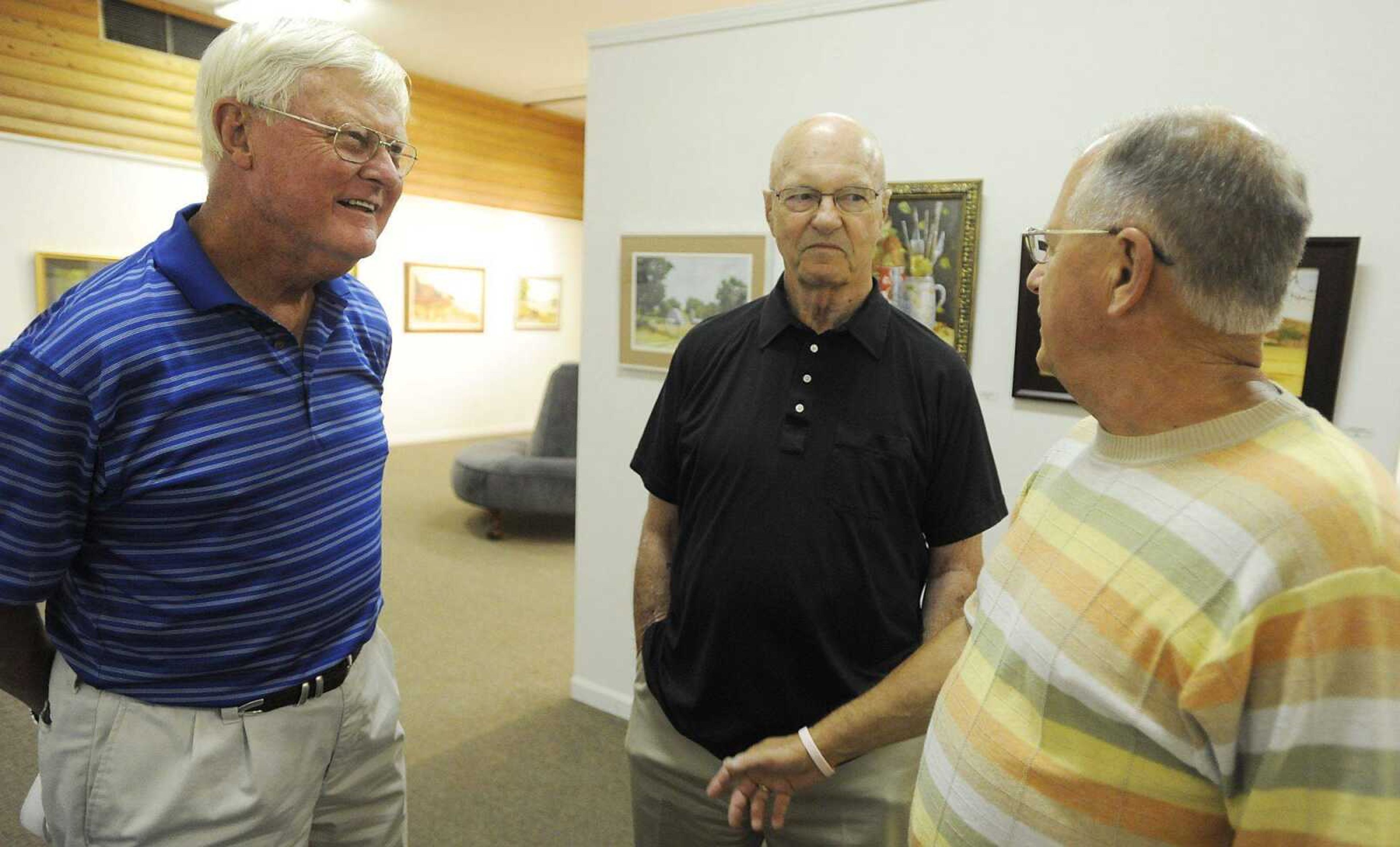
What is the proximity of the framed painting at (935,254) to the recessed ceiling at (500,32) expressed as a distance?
12.6ft

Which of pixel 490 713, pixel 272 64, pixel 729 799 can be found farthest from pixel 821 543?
pixel 490 713

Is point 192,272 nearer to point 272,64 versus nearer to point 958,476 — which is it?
point 272,64

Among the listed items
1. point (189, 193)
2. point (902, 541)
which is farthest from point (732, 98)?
point (189, 193)

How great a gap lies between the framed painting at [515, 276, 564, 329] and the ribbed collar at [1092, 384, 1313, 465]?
11.0 m

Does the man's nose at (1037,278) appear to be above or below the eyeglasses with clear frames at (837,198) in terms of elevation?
below

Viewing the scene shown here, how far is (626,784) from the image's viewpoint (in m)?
3.21

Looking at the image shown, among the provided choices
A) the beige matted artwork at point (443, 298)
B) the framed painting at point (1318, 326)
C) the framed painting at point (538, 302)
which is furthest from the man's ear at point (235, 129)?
the framed painting at point (538, 302)

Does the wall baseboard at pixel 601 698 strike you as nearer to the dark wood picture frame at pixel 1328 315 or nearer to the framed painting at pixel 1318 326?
the dark wood picture frame at pixel 1328 315

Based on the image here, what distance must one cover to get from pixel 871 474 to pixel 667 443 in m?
0.47

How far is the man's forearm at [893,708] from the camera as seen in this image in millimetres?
1506

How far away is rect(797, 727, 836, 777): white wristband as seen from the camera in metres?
1.49

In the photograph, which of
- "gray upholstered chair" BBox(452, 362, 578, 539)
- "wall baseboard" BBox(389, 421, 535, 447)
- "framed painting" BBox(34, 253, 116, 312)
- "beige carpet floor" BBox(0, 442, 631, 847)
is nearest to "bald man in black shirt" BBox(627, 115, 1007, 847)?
"beige carpet floor" BBox(0, 442, 631, 847)

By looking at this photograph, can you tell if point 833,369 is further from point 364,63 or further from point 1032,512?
point 364,63

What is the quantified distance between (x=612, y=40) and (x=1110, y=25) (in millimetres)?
1862
